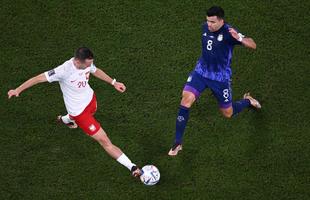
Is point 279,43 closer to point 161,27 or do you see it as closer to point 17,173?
point 161,27

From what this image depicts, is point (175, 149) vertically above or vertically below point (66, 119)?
below

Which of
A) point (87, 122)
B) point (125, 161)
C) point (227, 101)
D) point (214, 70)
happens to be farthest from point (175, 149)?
point (87, 122)

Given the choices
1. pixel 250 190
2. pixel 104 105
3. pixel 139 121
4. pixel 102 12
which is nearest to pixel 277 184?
pixel 250 190

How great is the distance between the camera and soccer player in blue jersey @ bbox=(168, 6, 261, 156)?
8.05 metres

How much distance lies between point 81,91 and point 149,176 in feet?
5.61

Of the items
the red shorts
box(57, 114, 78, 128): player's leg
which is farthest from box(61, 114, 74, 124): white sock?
the red shorts

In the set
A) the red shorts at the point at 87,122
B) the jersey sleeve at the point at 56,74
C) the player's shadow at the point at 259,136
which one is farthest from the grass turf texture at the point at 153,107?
the jersey sleeve at the point at 56,74

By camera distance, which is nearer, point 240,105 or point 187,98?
point 187,98

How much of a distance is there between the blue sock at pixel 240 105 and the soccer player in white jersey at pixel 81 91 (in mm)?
1977

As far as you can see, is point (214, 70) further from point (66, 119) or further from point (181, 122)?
point (66, 119)

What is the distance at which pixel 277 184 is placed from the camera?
8.62m

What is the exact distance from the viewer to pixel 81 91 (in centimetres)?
824

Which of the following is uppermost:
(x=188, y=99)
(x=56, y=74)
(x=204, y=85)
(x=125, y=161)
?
(x=56, y=74)

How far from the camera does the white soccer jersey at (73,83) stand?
795 cm
